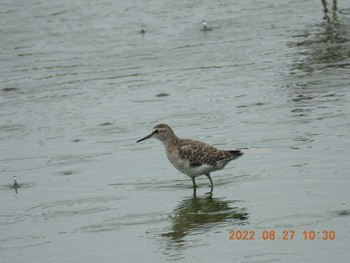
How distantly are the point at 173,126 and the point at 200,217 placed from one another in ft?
14.4

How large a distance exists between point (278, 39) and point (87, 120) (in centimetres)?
663

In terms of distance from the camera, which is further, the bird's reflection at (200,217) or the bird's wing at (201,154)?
the bird's wing at (201,154)

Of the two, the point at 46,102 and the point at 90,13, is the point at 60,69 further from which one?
the point at 90,13

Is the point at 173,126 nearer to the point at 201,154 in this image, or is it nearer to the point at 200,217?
the point at 201,154

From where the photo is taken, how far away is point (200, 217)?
1162 centimetres

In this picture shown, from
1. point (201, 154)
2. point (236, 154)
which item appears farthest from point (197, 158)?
point (236, 154)
